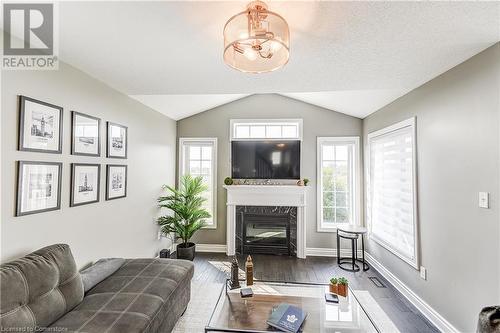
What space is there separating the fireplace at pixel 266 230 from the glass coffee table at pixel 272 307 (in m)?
1.97

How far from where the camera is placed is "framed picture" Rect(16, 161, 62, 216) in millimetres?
Answer: 1741

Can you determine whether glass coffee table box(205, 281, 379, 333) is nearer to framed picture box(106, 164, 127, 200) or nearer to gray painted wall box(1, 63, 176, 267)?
gray painted wall box(1, 63, 176, 267)

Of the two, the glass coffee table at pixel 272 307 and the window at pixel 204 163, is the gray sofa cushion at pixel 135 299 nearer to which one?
the glass coffee table at pixel 272 307

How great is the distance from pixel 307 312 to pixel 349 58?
2.13m

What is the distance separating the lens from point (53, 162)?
6.56ft

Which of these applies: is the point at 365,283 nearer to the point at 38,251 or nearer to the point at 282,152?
the point at 282,152

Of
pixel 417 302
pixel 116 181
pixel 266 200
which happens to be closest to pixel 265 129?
pixel 266 200

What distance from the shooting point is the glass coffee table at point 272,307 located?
177 cm

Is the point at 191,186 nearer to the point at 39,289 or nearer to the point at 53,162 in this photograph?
the point at 53,162

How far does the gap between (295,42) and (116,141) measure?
2.33m

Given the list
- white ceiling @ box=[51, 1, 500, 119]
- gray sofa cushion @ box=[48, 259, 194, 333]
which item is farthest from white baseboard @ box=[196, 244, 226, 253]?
white ceiling @ box=[51, 1, 500, 119]

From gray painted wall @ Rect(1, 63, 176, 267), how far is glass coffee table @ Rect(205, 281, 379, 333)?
4.92 ft

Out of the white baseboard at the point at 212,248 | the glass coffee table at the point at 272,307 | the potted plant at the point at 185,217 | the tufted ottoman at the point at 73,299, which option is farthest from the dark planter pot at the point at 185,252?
the glass coffee table at the point at 272,307

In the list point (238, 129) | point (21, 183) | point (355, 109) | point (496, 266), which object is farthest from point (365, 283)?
point (21, 183)
